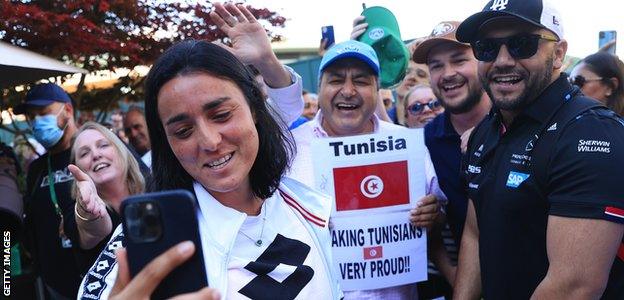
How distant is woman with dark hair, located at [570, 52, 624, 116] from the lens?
4461 millimetres

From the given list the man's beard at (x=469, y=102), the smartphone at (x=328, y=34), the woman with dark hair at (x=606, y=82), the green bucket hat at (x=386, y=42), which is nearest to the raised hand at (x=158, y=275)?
the man's beard at (x=469, y=102)

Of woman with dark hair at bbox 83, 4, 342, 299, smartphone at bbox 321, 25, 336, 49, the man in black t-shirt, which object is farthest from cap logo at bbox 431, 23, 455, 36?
the man in black t-shirt

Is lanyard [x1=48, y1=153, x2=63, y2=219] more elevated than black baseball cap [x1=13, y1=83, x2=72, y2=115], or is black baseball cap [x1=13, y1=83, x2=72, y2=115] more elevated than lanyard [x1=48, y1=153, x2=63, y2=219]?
black baseball cap [x1=13, y1=83, x2=72, y2=115]

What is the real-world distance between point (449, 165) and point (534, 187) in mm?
1079

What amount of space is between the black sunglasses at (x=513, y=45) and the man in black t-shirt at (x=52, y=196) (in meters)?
2.34

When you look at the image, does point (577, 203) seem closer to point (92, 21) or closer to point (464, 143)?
point (464, 143)

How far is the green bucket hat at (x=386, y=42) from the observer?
3.66m

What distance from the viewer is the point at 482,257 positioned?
238 cm

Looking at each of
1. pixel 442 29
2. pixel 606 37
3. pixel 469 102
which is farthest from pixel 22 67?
pixel 606 37

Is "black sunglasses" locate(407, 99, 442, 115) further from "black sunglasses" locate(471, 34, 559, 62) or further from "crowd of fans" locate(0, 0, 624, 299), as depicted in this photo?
"black sunglasses" locate(471, 34, 559, 62)

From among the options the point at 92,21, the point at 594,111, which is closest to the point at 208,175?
the point at 594,111

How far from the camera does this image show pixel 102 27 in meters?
5.32

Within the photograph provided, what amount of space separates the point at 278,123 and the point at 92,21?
154 inches

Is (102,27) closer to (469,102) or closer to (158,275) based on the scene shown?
(469,102)
